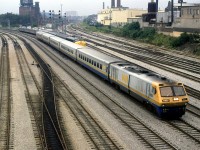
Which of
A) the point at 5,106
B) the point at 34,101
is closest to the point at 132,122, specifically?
the point at 34,101

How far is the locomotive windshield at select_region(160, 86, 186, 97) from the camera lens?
21.2 meters

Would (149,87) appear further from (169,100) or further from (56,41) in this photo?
(56,41)

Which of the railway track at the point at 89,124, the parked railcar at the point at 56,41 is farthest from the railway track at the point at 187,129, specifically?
the parked railcar at the point at 56,41

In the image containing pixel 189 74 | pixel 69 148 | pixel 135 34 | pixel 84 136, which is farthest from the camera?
pixel 135 34

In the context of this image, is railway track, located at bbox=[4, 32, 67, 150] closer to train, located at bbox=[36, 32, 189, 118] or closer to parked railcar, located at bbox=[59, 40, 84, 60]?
train, located at bbox=[36, 32, 189, 118]

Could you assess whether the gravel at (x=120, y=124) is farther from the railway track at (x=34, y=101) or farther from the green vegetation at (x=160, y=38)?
the green vegetation at (x=160, y=38)

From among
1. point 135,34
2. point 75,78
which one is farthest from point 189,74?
point 135,34

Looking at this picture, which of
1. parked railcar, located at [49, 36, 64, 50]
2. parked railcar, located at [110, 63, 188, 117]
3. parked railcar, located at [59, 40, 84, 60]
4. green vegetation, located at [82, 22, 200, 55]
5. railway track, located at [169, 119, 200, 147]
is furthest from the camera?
green vegetation, located at [82, 22, 200, 55]

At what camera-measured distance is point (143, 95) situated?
23281 millimetres

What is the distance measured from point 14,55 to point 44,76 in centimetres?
1912

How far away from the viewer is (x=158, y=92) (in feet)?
69.5

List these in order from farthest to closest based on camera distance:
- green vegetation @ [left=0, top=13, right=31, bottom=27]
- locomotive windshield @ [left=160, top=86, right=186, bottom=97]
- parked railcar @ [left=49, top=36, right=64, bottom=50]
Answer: green vegetation @ [left=0, top=13, right=31, bottom=27], parked railcar @ [left=49, top=36, right=64, bottom=50], locomotive windshield @ [left=160, top=86, right=186, bottom=97]

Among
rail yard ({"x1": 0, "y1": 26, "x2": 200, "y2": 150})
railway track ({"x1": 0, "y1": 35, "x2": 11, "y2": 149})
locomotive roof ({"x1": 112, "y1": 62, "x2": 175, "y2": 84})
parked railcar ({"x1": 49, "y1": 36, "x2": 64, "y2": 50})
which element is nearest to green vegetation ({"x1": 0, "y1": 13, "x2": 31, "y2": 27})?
parked railcar ({"x1": 49, "y1": 36, "x2": 64, "y2": 50})

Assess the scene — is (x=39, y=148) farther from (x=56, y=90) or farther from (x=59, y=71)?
(x=59, y=71)
